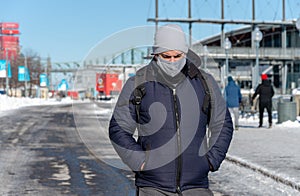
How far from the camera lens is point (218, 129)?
147 inches

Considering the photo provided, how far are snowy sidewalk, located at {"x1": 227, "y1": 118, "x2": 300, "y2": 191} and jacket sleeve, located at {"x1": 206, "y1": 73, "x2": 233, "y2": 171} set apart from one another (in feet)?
15.4

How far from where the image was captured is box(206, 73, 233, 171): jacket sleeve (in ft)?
12.0

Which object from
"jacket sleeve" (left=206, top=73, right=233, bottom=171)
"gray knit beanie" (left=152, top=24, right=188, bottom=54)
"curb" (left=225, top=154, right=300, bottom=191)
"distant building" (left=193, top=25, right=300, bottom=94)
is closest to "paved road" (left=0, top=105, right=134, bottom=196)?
"curb" (left=225, top=154, right=300, bottom=191)

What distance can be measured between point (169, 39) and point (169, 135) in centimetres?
64

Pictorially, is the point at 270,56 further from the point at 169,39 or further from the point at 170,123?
the point at 170,123

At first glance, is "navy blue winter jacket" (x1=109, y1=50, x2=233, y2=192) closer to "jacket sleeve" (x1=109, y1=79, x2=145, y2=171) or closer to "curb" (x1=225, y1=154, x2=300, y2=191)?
"jacket sleeve" (x1=109, y1=79, x2=145, y2=171)

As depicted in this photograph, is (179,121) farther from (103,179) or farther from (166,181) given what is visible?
(103,179)

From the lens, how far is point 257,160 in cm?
1086

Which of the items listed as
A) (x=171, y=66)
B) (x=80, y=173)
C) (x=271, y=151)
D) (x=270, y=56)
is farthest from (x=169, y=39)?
(x=270, y=56)

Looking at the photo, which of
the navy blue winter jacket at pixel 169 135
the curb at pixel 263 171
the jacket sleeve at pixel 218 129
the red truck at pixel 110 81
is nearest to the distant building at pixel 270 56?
the curb at pixel 263 171

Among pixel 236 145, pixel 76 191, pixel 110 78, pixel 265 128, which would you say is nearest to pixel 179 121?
pixel 110 78

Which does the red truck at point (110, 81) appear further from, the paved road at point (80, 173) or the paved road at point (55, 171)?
the paved road at point (55, 171)

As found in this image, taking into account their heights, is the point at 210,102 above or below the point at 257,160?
above

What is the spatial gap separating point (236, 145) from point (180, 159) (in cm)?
1047
